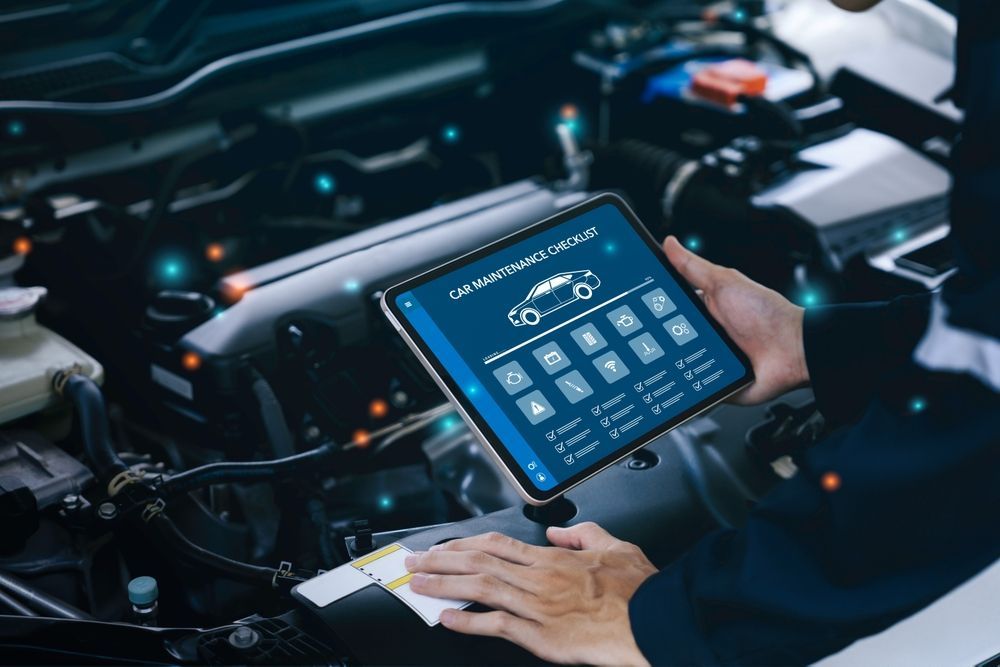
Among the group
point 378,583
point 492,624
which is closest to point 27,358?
point 378,583

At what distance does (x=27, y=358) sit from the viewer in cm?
115

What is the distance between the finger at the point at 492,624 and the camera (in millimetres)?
885

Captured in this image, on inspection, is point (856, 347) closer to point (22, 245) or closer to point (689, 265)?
point (689, 265)

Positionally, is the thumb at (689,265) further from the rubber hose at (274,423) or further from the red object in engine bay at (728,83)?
the red object in engine bay at (728,83)

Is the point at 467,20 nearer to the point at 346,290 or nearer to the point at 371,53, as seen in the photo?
the point at 371,53

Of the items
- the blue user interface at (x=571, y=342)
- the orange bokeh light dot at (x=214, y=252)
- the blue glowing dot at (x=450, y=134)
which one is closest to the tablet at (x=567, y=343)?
the blue user interface at (x=571, y=342)

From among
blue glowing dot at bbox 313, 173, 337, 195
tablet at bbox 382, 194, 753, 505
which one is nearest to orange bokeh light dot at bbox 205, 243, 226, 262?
blue glowing dot at bbox 313, 173, 337, 195

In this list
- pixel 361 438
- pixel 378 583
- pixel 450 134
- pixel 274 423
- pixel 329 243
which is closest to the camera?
pixel 378 583

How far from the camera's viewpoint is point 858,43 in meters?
2.04

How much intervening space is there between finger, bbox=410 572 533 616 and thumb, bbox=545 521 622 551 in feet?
0.33

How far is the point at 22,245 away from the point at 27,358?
23 centimetres

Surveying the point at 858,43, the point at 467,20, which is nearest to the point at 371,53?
the point at 467,20

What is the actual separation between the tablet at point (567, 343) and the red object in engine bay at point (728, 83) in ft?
2.18

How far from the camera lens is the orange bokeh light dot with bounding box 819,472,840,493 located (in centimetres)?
85
